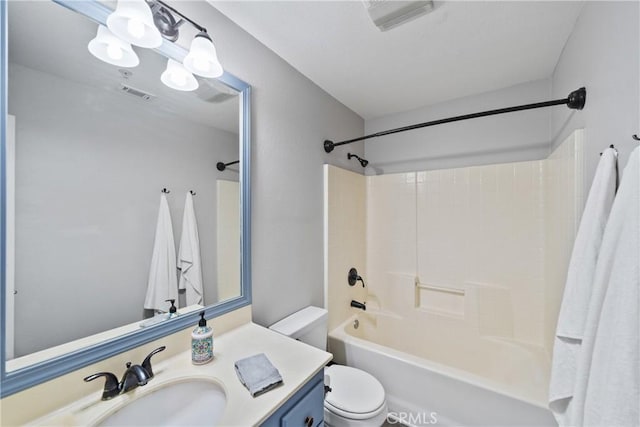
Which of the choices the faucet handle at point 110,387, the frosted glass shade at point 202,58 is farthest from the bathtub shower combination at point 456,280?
the faucet handle at point 110,387

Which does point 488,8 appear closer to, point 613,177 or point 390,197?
point 613,177

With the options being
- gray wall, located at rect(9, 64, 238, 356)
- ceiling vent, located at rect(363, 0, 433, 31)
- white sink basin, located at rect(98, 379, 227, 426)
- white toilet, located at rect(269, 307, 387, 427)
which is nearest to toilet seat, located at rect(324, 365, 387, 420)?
white toilet, located at rect(269, 307, 387, 427)

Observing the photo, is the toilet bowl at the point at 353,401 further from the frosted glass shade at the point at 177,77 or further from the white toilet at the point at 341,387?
the frosted glass shade at the point at 177,77

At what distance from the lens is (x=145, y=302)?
0.95 meters

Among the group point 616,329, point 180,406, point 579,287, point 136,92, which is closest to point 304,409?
point 180,406

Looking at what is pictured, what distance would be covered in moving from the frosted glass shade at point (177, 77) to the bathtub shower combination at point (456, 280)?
3.59ft

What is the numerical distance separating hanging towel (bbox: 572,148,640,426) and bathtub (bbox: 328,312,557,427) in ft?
2.01

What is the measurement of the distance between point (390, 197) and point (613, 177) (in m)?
1.61

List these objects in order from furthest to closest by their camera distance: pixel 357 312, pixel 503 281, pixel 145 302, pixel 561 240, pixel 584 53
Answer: pixel 357 312 < pixel 503 281 < pixel 561 240 < pixel 584 53 < pixel 145 302

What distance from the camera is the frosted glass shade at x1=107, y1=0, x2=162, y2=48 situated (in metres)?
0.78

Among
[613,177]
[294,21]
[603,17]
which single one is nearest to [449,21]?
[603,17]

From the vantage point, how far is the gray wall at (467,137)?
1.86 m

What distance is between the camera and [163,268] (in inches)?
39.5

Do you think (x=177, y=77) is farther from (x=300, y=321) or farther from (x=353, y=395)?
(x=353, y=395)
